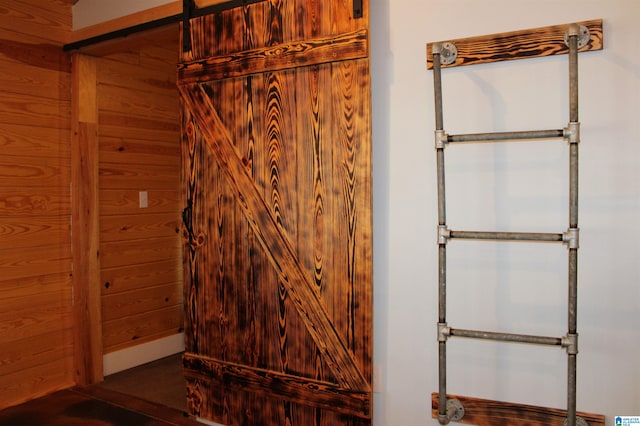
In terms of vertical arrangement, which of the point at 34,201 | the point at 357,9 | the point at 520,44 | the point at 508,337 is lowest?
the point at 508,337

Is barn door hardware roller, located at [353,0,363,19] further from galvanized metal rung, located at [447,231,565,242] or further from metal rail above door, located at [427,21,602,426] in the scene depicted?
galvanized metal rung, located at [447,231,565,242]

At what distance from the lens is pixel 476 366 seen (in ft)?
6.55

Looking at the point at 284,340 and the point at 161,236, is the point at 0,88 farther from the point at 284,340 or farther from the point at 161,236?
the point at 284,340

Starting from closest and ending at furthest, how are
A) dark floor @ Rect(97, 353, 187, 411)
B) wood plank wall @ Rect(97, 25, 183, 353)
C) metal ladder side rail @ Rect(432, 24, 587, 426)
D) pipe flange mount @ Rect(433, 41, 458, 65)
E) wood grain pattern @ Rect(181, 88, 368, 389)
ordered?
metal ladder side rail @ Rect(432, 24, 587, 426) → pipe flange mount @ Rect(433, 41, 458, 65) → wood grain pattern @ Rect(181, 88, 368, 389) → dark floor @ Rect(97, 353, 187, 411) → wood plank wall @ Rect(97, 25, 183, 353)

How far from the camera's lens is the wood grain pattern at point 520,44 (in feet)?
5.77

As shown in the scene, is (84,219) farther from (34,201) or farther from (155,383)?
(155,383)

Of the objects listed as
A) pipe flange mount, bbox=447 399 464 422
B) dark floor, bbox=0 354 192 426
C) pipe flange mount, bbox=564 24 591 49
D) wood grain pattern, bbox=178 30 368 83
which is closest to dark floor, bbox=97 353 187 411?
dark floor, bbox=0 354 192 426

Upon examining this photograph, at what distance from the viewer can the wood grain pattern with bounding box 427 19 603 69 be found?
1.76 meters

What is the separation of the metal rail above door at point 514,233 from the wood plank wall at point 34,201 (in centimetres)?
251

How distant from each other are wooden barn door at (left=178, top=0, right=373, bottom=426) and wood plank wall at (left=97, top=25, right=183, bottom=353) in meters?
1.20

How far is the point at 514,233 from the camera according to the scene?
177 cm

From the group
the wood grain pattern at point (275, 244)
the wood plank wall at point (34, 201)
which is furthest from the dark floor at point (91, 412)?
the wood grain pattern at point (275, 244)

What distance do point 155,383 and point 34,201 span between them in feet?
4.71

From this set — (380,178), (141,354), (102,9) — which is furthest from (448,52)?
(141,354)
